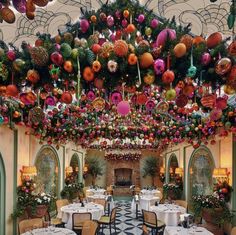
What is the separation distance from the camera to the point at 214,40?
260 cm

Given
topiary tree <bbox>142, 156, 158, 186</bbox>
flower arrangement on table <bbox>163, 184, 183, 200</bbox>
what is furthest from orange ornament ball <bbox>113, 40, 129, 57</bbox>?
topiary tree <bbox>142, 156, 158, 186</bbox>

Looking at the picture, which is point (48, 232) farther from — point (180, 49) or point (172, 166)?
point (172, 166)

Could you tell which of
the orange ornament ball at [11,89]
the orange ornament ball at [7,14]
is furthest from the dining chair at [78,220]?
the orange ornament ball at [7,14]

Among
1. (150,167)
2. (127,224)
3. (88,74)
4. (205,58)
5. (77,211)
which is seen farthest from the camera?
(150,167)

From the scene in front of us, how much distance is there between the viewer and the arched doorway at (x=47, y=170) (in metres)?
9.85

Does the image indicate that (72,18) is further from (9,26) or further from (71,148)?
(71,148)

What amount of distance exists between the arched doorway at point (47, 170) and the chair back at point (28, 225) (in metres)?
3.38

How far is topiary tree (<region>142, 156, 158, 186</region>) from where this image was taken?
1773 cm

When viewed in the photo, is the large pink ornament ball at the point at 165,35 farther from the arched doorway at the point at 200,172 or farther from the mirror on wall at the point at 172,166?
the mirror on wall at the point at 172,166

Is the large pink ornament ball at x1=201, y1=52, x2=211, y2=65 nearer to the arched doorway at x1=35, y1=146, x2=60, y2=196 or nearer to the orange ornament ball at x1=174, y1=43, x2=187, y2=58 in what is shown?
the orange ornament ball at x1=174, y1=43, x2=187, y2=58

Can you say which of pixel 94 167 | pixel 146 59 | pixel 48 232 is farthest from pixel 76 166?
pixel 146 59

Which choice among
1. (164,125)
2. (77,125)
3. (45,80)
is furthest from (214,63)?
(77,125)

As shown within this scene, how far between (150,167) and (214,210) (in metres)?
10.00

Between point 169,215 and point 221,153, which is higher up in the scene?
point 221,153
